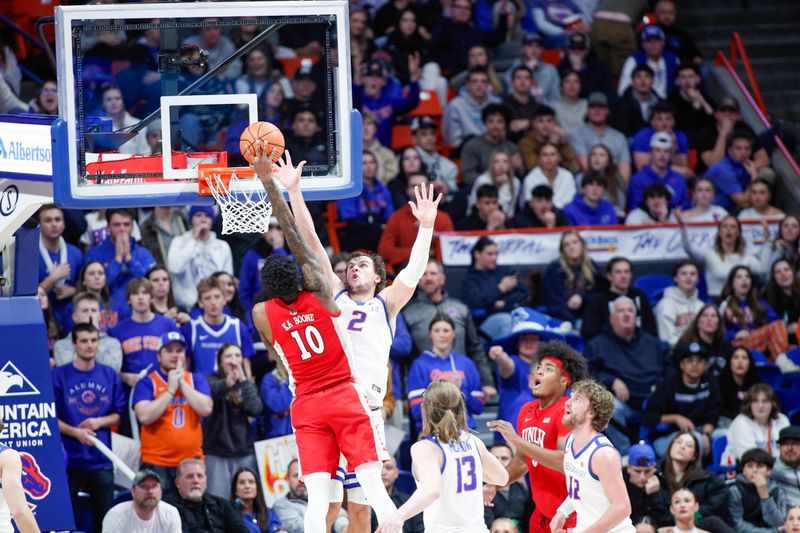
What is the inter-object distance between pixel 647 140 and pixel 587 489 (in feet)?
31.2

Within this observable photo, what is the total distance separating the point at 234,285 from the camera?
13.6 metres

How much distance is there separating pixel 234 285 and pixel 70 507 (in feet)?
10.9

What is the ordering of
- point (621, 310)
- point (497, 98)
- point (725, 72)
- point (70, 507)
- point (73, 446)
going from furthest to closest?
point (725, 72) → point (497, 98) → point (621, 310) → point (73, 446) → point (70, 507)

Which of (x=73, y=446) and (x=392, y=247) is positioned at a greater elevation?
(x=392, y=247)

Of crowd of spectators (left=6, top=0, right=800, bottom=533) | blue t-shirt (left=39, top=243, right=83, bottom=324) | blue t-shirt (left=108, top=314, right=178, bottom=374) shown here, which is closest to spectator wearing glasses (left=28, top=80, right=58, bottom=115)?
crowd of spectators (left=6, top=0, right=800, bottom=533)

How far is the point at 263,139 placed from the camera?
9.26m

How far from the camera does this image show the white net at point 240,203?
948 cm

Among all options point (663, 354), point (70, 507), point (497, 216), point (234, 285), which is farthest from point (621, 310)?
point (70, 507)

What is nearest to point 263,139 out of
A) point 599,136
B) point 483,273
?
point 483,273

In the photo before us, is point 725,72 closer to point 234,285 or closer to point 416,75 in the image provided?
point 416,75

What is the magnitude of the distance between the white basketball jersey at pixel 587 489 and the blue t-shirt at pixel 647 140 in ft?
30.4

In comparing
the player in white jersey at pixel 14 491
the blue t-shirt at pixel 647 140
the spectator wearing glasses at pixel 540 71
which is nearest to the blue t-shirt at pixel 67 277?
the player in white jersey at pixel 14 491

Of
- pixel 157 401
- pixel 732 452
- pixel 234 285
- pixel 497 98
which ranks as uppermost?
pixel 497 98

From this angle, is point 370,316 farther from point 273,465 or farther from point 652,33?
point 652,33
